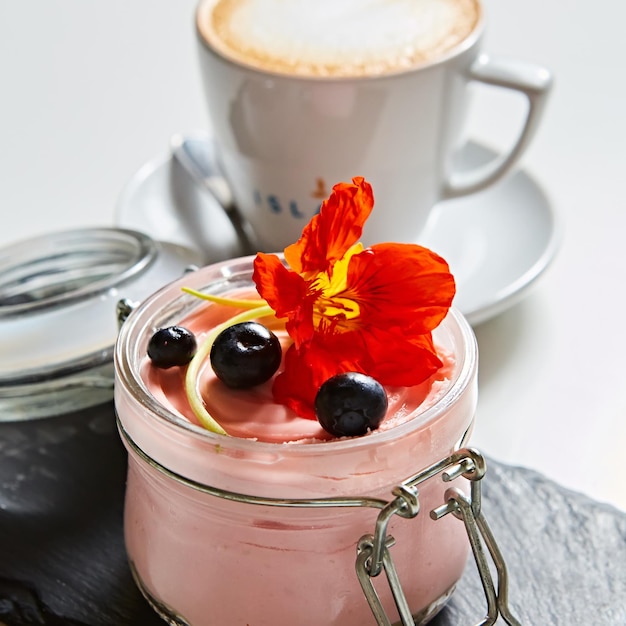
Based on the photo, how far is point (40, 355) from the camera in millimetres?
1026

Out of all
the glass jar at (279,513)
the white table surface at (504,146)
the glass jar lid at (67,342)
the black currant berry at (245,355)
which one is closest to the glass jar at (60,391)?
the glass jar lid at (67,342)

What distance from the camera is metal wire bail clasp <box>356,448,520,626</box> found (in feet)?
2.17

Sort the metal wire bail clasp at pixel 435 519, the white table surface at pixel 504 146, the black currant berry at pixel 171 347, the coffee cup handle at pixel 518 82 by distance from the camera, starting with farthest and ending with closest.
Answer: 1. the coffee cup handle at pixel 518 82
2. the white table surface at pixel 504 146
3. the black currant berry at pixel 171 347
4. the metal wire bail clasp at pixel 435 519

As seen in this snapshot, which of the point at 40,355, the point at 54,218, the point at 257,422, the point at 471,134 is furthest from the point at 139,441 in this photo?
the point at 471,134

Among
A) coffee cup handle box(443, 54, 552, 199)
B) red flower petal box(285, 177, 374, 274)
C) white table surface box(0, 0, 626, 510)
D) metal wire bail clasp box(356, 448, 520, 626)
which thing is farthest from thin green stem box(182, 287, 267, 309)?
coffee cup handle box(443, 54, 552, 199)

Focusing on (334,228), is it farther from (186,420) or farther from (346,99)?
(346,99)

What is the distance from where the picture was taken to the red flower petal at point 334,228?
723 millimetres

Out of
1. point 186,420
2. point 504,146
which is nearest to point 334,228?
point 186,420

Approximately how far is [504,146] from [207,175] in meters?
0.51

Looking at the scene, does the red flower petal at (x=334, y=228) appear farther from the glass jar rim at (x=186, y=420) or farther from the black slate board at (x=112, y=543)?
the black slate board at (x=112, y=543)

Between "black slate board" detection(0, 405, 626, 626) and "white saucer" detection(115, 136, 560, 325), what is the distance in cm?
34

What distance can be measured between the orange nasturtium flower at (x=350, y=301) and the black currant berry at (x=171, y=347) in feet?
0.25

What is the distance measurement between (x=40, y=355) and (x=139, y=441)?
1.06ft

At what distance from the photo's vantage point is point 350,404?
0.68 meters
